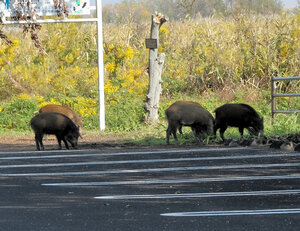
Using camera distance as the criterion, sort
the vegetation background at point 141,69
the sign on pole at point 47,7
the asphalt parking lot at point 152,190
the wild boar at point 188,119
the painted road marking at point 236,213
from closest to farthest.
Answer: the asphalt parking lot at point 152,190 < the painted road marking at point 236,213 < the wild boar at point 188,119 < the sign on pole at point 47,7 < the vegetation background at point 141,69

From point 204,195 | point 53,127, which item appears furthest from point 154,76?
point 204,195

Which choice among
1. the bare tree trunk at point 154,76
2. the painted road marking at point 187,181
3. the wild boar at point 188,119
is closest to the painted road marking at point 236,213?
the painted road marking at point 187,181

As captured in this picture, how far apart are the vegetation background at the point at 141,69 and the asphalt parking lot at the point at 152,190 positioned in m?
6.20

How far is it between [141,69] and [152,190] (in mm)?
16006

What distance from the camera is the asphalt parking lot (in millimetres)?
6828

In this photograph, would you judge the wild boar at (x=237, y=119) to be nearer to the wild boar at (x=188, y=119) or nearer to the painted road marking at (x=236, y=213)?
the wild boar at (x=188, y=119)

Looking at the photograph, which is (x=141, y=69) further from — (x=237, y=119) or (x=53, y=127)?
(x=53, y=127)

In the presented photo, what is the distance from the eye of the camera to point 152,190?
8695 mm

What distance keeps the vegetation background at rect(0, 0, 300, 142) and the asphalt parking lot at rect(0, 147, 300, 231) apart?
20.3 feet

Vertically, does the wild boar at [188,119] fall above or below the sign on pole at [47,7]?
below

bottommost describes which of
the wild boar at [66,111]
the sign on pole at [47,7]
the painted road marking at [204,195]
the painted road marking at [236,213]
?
the wild boar at [66,111]

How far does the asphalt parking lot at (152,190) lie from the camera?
6.83 m

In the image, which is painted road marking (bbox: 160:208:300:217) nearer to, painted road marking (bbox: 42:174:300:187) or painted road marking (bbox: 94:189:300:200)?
painted road marking (bbox: 94:189:300:200)

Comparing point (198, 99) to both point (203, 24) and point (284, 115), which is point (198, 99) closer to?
point (284, 115)
